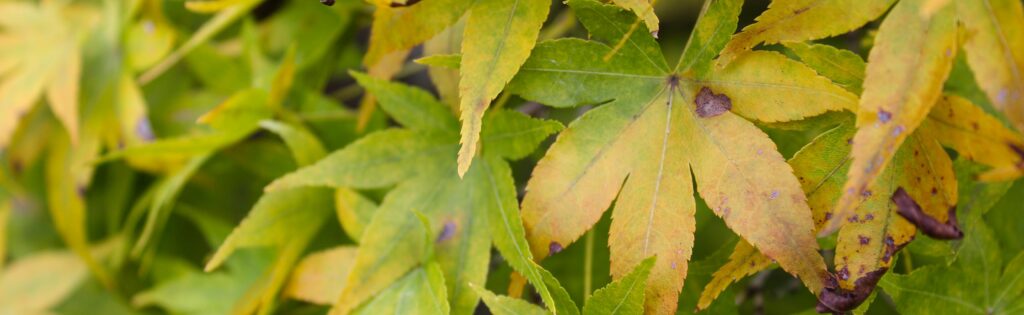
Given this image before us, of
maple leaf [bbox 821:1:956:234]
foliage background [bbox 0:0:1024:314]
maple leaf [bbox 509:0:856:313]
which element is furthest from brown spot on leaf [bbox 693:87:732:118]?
foliage background [bbox 0:0:1024:314]

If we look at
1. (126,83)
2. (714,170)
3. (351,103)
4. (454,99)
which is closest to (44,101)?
(126,83)

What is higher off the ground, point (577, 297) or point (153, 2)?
point (153, 2)

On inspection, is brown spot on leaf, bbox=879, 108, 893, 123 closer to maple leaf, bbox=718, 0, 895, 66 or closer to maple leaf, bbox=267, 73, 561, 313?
maple leaf, bbox=718, 0, 895, 66

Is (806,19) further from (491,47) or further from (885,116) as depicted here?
(491,47)

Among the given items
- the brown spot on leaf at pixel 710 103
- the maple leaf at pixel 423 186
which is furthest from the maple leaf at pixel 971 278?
the maple leaf at pixel 423 186

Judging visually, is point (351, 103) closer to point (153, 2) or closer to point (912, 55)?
point (153, 2)

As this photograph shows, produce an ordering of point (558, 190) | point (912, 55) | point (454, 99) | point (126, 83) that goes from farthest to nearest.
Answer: point (126, 83), point (454, 99), point (558, 190), point (912, 55)
